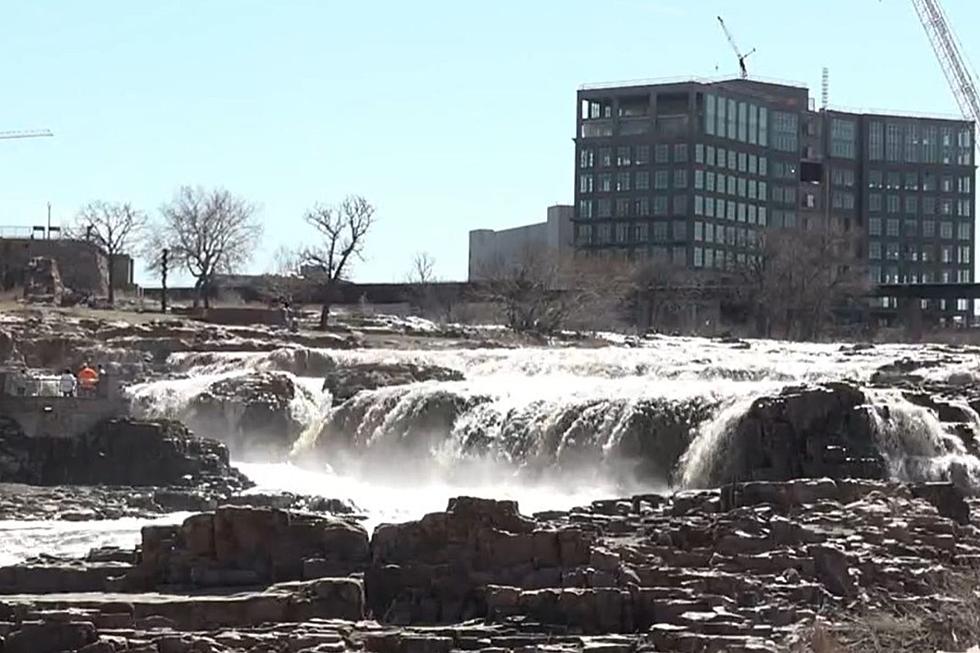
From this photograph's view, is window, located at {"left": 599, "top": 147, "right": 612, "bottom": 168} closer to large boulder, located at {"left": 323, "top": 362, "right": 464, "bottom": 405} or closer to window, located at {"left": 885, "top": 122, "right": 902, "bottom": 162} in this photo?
window, located at {"left": 885, "top": 122, "right": 902, "bottom": 162}

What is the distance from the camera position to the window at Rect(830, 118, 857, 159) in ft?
474

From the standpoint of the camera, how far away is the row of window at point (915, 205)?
144 metres

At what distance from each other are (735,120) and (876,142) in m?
15.5

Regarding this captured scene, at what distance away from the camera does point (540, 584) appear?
82.2 ft

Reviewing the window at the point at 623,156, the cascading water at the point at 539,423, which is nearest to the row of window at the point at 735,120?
the window at the point at 623,156

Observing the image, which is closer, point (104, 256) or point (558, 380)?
point (558, 380)

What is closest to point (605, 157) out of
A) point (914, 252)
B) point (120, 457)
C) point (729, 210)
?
point (729, 210)

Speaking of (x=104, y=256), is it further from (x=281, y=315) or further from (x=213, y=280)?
(x=281, y=315)

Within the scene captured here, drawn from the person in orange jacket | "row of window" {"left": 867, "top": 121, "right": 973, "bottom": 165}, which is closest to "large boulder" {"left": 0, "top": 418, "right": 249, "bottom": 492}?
the person in orange jacket

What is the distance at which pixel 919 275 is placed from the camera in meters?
142

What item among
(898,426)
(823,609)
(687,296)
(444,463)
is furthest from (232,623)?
(687,296)

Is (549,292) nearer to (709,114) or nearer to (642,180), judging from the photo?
(642,180)

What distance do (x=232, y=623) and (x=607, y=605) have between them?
14.6 feet

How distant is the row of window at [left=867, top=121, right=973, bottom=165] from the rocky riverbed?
71.3 meters
